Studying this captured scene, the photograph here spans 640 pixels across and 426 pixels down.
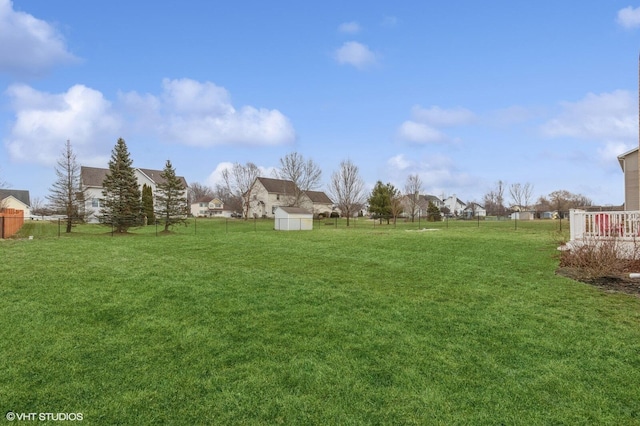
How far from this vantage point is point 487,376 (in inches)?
149

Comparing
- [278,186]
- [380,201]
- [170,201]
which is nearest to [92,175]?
[278,186]

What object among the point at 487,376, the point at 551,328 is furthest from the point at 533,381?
the point at 551,328

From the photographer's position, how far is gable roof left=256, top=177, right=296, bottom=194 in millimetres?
53369

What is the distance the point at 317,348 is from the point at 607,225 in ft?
36.2

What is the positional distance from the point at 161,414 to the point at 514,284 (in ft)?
22.5

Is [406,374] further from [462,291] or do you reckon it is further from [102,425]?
[462,291]

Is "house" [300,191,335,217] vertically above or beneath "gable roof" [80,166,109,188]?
beneath

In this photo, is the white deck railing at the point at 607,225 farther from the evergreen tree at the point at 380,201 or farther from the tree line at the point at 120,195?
the evergreen tree at the point at 380,201

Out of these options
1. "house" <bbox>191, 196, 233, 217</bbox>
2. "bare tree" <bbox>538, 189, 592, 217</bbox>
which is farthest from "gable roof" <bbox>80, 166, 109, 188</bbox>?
"bare tree" <bbox>538, 189, 592, 217</bbox>

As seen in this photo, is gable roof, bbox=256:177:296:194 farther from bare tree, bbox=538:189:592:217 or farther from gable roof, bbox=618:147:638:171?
bare tree, bbox=538:189:592:217

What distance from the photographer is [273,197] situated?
53250 mm

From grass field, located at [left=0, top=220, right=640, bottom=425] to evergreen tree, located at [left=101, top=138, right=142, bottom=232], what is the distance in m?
17.0

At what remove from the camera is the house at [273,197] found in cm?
5294

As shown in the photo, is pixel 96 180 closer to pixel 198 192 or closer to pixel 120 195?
pixel 120 195
